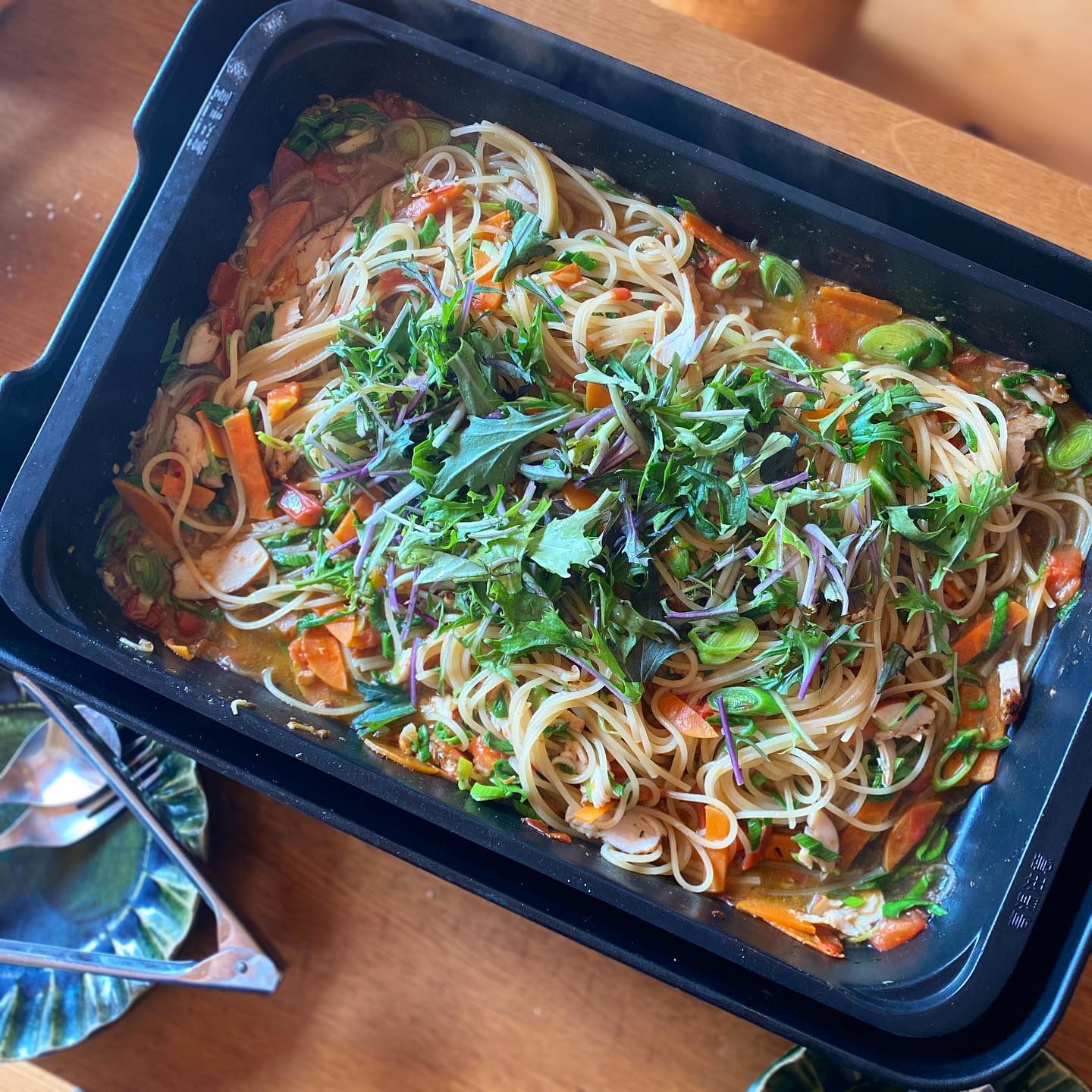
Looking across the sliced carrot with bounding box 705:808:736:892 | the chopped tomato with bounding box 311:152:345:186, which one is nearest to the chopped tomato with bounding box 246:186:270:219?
the chopped tomato with bounding box 311:152:345:186

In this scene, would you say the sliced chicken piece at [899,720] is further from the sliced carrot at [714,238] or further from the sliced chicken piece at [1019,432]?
the sliced carrot at [714,238]

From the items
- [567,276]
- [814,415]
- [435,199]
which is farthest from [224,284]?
[814,415]

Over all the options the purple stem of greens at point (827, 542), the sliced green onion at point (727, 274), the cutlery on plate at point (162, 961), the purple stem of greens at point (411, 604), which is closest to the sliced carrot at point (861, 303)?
the sliced green onion at point (727, 274)

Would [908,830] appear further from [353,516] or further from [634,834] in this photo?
[353,516]

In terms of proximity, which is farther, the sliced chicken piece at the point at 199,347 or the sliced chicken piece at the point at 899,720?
the sliced chicken piece at the point at 199,347

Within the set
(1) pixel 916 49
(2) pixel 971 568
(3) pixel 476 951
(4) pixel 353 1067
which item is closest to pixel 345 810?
(3) pixel 476 951

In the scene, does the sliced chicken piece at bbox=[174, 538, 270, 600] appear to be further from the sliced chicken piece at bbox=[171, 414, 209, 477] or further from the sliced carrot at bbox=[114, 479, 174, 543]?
the sliced chicken piece at bbox=[171, 414, 209, 477]
